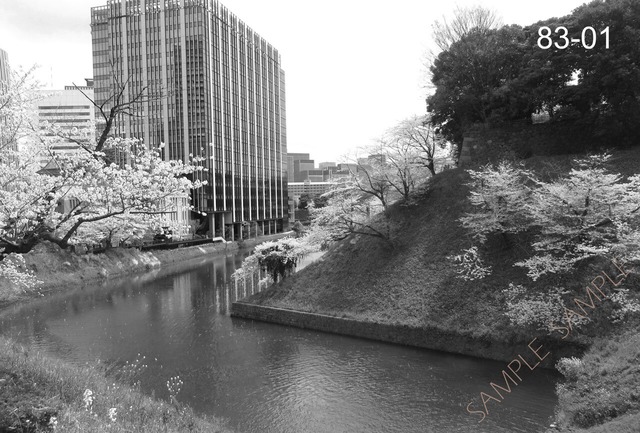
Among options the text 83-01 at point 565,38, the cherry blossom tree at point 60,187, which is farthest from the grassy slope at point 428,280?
the cherry blossom tree at point 60,187

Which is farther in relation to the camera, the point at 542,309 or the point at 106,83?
the point at 106,83

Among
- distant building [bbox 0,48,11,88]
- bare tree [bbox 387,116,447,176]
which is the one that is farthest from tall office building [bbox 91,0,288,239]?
distant building [bbox 0,48,11,88]

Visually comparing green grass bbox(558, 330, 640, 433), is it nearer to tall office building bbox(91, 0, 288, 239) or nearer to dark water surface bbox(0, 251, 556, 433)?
dark water surface bbox(0, 251, 556, 433)

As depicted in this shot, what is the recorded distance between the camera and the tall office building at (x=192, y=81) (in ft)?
183

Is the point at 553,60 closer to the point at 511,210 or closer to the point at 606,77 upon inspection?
the point at 606,77

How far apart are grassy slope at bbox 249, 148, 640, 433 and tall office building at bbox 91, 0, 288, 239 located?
1445 inches

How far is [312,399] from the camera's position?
12180 mm

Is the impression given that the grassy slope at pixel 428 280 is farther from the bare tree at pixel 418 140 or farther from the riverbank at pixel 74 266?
the riverbank at pixel 74 266

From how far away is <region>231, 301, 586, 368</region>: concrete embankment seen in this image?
43.7 ft

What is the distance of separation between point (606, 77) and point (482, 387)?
16058mm

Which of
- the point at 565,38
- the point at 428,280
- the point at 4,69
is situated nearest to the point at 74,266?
the point at 4,69

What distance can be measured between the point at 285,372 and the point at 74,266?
25.6 m

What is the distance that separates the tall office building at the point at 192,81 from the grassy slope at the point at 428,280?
3670cm

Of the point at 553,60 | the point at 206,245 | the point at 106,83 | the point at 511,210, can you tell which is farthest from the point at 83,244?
the point at 553,60
